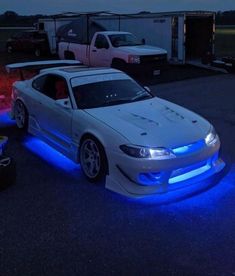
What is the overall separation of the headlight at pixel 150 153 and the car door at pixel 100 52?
493 inches

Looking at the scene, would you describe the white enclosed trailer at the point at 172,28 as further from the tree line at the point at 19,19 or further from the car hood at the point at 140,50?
the tree line at the point at 19,19

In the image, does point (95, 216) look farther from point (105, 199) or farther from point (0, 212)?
point (0, 212)

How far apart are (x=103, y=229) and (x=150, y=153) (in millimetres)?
1129

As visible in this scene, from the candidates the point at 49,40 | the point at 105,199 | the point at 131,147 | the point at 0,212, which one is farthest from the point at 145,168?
the point at 49,40

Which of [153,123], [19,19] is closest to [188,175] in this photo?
[153,123]

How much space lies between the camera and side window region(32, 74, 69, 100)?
7.12 m

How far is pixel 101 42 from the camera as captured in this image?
18.1 meters

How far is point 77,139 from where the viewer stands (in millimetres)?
6258

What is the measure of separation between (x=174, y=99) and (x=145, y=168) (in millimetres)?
7777

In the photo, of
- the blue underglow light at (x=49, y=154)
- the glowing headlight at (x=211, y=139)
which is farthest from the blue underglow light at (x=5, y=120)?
the glowing headlight at (x=211, y=139)

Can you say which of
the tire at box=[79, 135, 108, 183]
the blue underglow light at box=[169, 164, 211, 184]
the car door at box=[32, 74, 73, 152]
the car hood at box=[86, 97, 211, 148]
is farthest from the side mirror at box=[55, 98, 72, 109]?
the blue underglow light at box=[169, 164, 211, 184]

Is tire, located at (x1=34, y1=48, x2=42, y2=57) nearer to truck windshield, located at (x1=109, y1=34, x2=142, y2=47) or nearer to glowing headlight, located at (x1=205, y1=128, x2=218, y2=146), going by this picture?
truck windshield, located at (x1=109, y1=34, x2=142, y2=47)

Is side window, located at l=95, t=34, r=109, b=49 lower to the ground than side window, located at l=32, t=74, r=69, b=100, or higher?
higher

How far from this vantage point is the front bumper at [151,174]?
523 centimetres
